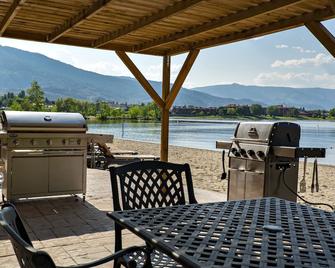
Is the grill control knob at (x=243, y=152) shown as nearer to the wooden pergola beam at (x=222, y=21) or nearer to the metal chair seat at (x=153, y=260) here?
the wooden pergola beam at (x=222, y=21)

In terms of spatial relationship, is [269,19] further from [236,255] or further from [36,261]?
[36,261]

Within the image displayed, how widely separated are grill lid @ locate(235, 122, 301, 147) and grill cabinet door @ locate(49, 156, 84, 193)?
2.08 meters

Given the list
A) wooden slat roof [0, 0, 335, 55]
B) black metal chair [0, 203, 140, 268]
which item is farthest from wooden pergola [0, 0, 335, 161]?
black metal chair [0, 203, 140, 268]

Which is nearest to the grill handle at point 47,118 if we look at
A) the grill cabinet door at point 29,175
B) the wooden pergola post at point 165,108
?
the grill cabinet door at point 29,175

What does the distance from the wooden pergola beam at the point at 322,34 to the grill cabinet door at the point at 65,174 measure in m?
3.06

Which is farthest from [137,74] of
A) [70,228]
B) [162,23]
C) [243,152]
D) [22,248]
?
[22,248]

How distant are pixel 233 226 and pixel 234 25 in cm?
337

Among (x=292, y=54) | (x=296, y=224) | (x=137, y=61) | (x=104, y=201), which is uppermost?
(x=292, y=54)

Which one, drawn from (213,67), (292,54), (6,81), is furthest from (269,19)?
(6,81)

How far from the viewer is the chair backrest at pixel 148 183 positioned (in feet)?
7.05

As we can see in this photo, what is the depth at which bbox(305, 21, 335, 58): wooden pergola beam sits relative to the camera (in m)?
3.48

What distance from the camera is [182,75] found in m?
5.85

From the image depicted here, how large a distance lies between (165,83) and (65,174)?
241cm

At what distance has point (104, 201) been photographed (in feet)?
15.8
